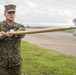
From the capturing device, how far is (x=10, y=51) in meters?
5.44

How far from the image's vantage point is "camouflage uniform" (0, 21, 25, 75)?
5.39 m

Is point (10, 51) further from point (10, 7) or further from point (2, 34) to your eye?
point (10, 7)

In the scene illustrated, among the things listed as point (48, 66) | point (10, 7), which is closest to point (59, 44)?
point (48, 66)

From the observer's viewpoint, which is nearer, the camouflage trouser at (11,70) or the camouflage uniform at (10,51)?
the camouflage uniform at (10,51)

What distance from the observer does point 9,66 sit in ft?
18.0

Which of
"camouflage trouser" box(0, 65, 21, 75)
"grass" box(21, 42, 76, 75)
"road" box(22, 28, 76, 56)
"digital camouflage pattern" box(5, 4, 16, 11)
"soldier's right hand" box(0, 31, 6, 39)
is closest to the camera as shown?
"soldier's right hand" box(0, 31, 6, 39)

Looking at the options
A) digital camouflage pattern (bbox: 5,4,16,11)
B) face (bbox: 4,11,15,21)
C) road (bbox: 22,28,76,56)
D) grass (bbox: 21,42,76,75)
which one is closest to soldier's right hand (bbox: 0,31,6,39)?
face (bbox: 4,11,15,21)

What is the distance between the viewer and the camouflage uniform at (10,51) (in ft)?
17.7

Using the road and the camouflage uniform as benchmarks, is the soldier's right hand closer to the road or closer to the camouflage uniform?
the camouflage uniform

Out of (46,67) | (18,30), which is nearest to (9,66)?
(18,30)

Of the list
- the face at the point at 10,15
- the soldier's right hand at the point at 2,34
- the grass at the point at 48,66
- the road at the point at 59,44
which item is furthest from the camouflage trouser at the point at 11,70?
the road at the point at 59,44

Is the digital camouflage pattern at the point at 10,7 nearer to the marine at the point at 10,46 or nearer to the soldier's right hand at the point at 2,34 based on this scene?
the marine at the point at 10,46

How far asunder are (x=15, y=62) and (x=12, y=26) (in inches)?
24.8

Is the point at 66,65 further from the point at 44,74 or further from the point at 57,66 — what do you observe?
the point at 44,74
